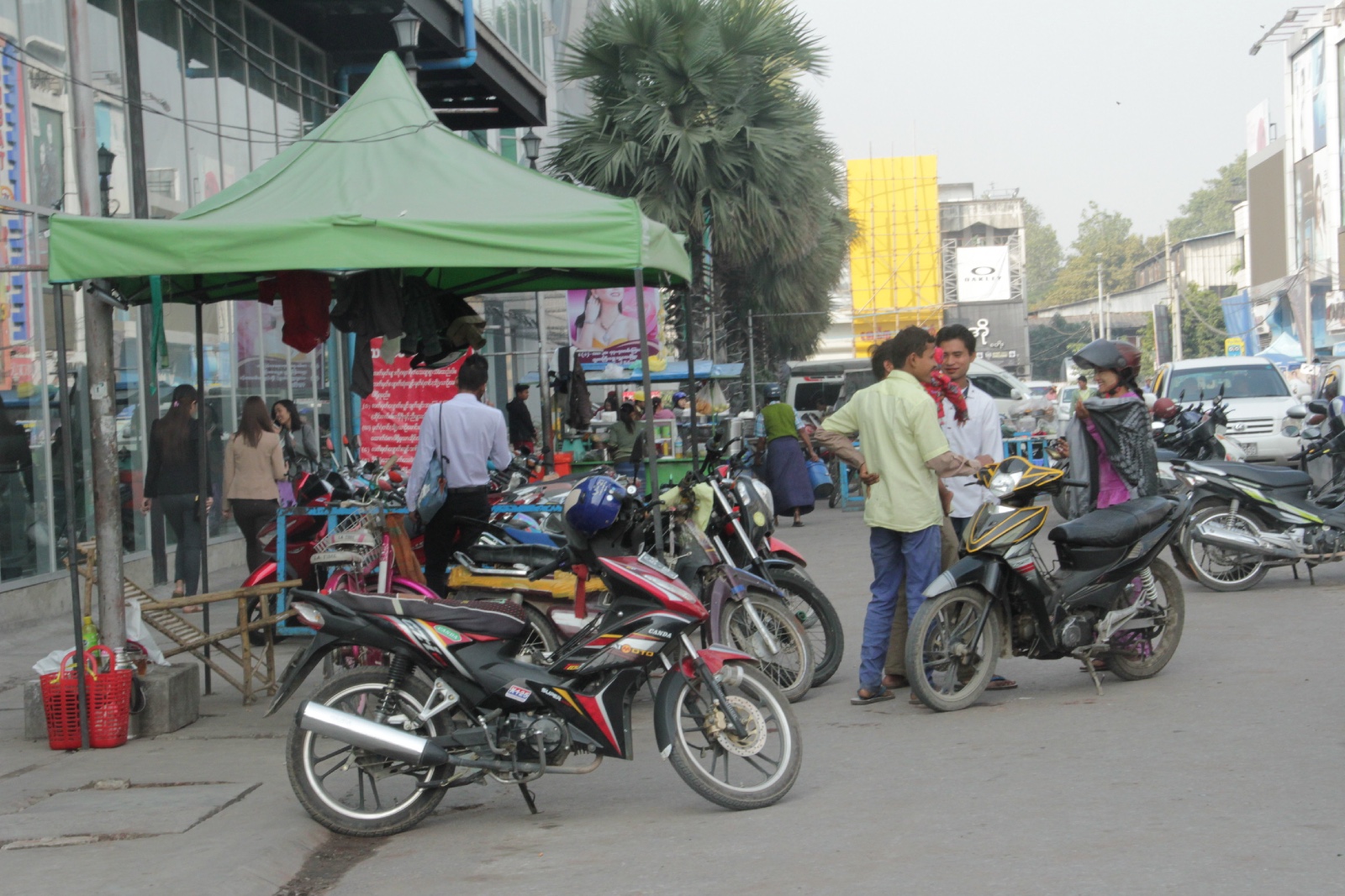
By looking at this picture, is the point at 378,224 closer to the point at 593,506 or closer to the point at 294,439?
the point at 593,506

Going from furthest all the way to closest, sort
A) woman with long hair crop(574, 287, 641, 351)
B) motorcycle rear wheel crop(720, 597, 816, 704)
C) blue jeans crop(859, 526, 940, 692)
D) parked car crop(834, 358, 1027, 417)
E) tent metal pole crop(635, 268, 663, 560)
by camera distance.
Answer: parked car crop(834, 358, 1027, 417) < woman with long hair crop(574, 287, 641, 351) < motorcycle rear wheel crop(720, 597, 816, 704) < blue jeans crop(859, 526, 940, 692) < tent metal pole crop(635, 268, 663, 560)

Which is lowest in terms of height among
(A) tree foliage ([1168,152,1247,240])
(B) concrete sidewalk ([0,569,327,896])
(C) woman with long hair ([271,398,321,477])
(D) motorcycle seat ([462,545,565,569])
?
(B) concrete sidewalk ([0,569,327,896])

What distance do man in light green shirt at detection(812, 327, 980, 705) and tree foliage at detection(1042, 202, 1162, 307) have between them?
139m

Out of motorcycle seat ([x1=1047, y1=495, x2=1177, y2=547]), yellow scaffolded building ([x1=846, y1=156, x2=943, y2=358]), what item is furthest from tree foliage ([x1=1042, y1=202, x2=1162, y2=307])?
motorcycle seat ([x1=1047, y1=495, x2=1177, y2=547])

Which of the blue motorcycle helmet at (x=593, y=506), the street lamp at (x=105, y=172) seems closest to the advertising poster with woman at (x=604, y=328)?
the street lamp at (x=105, y=172)

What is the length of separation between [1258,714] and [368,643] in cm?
415

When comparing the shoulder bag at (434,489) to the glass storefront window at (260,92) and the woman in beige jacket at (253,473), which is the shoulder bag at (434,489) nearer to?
the woman in beige jacket at (253,473)

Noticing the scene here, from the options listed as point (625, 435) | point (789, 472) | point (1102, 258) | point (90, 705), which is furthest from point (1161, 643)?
point (1102, 258)

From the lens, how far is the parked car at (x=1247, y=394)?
18.4 metres

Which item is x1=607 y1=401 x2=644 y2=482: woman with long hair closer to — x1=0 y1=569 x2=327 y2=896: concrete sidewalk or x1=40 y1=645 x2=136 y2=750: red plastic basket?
x1=0 y1=569 x2=327 y2=896: concrete sidewalk

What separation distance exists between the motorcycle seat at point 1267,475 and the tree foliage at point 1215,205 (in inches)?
5465

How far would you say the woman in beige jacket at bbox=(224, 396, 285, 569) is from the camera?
35.8 ft

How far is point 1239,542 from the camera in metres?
10.1

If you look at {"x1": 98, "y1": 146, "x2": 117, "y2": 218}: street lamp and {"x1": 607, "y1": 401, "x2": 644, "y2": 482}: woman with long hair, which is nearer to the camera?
{"x1": 98, "y1": 146, "x2": 117, "y2": 218}: street lamp
